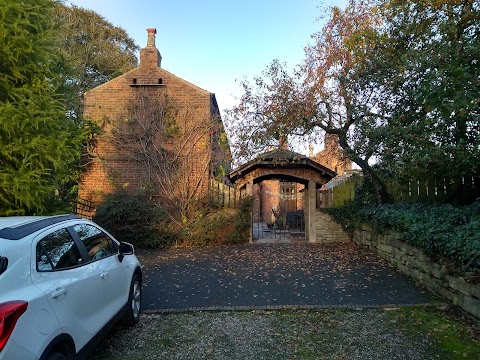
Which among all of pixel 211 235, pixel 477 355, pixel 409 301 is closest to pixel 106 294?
pixel 477 355

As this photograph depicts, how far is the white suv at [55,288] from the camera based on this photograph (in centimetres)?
230

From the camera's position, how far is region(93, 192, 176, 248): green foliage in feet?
40.0

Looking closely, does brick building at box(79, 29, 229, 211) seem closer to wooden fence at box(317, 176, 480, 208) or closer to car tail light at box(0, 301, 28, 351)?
wooden fence at box(317, 176, 480, 208)

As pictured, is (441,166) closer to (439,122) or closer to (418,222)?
(439,122)

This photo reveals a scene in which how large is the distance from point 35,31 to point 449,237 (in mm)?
7721

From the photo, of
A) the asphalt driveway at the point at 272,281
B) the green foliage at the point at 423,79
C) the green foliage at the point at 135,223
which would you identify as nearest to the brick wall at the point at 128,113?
the green foliage at the point at 135,223

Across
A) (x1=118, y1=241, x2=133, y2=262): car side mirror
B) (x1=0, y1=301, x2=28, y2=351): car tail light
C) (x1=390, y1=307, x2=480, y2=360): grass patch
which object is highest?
(x1=118, y1=241, x2=133, y2=262): car side mirror

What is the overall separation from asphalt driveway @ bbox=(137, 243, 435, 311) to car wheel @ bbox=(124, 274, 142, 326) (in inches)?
27.8

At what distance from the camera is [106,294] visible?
12.5 feet

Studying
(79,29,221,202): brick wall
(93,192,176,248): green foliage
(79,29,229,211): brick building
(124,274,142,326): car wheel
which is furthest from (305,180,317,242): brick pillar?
(124,274,142,326): car wheel

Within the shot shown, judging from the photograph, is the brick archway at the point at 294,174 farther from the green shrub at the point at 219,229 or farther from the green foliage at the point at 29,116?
the green foliage at the point at 29,116

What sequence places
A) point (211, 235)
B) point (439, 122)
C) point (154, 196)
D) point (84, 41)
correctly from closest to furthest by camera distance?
point (439, 122) → point (211, 235) → point (154, 196) → point (84, 41)

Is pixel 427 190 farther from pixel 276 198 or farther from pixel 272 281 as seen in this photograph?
pixel 276 198

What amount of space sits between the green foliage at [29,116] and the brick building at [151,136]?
747cm
